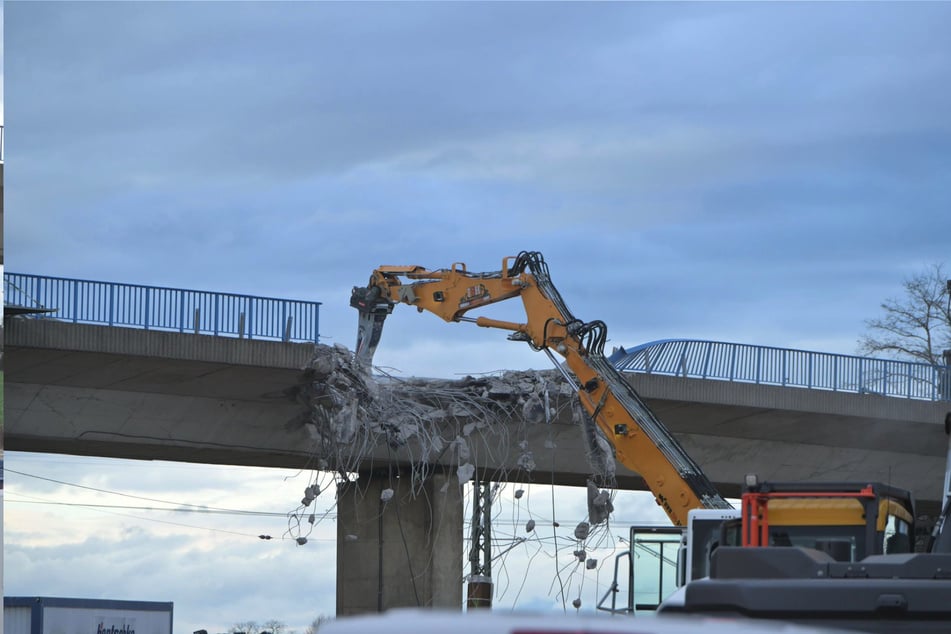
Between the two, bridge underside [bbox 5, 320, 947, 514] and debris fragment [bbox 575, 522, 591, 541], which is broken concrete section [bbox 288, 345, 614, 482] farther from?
debris fragment [bbox 575, 522, 591, 541]

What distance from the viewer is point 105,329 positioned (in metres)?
28.6

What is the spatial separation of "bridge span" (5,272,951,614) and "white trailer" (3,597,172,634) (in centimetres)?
651

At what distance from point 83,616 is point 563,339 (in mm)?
17703

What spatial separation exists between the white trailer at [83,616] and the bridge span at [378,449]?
6.51 meters

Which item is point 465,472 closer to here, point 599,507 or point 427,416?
point 427,416

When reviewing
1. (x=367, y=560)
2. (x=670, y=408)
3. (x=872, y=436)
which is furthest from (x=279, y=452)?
(x=872, y=436)

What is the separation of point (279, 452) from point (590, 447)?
21.2ft

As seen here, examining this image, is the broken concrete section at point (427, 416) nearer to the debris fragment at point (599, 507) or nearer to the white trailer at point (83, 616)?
the debris fragment at point (599, 507)

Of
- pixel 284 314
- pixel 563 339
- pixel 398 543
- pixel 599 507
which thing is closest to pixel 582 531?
pixel 599 507

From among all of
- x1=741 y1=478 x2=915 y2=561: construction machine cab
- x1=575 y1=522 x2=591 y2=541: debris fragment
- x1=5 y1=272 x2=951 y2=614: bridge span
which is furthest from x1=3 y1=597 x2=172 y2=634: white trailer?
x1=741 y1=478 x2=915 y2=561: construction machine cab

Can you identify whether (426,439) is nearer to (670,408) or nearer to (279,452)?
(279,452)

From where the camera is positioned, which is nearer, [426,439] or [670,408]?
[426,439]

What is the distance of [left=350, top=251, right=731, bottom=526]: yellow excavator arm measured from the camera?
23641 mm

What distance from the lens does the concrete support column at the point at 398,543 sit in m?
31.4
